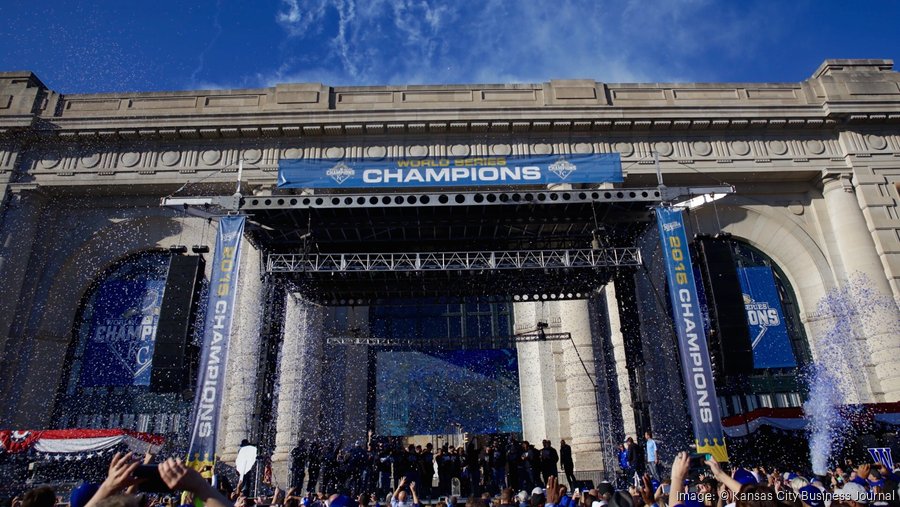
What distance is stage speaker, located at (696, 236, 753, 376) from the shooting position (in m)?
17.3

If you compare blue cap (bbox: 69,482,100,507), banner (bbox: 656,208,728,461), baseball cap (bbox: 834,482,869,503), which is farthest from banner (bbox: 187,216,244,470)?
baseball cap (bbox: 834,482,869,503)

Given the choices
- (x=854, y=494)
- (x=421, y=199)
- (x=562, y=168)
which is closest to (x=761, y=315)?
(x=562, y=168)

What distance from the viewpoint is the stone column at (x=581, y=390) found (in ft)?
60.2

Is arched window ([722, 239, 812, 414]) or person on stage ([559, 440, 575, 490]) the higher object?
arched window ([722, 239, 812, 414])

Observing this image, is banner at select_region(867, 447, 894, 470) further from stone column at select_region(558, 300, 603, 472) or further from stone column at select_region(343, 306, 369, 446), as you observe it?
stone column at select_region(343, 306, 369, 446)

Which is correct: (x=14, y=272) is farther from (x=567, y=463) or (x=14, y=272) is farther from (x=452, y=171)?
(x=567, y=463)

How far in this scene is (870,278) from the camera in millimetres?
19031

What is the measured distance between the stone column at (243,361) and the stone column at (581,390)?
10.8 metres

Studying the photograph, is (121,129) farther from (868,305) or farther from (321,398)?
(868,305)

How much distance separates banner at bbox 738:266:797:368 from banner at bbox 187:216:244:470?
17.7 meters

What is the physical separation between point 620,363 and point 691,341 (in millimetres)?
4279

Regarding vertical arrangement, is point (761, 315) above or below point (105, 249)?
below

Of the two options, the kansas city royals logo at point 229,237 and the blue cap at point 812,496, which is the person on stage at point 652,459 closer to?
the blue cap at point 812,496

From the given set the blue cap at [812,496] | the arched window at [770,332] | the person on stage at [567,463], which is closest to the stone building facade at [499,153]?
the arched window at [770,332]
